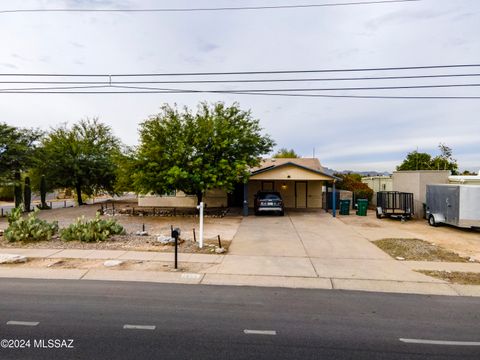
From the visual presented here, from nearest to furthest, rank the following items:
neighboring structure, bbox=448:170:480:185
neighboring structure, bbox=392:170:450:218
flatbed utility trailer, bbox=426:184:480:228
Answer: flatbed utility trailer, bbox=426:184:480:228 < neighboring structure, bbox=448:170:480:185 < neighboring structure, bbox=392:170:450:218

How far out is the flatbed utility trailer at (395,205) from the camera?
60.3ft

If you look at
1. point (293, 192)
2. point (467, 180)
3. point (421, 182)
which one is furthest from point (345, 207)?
point (467, 180)

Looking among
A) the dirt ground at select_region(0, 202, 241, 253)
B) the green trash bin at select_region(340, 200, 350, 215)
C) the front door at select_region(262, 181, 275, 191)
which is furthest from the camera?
the front door at select_region(262, 181, 275, 191)

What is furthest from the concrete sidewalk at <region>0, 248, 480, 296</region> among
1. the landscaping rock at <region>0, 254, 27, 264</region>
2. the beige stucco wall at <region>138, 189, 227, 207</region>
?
the beige stucco wall at <region>138, 189, 227, 207</region>

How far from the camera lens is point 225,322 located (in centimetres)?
501

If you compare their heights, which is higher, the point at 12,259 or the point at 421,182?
the point at 421,182

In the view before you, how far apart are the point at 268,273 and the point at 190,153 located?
11.1 meters

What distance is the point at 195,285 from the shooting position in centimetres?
694

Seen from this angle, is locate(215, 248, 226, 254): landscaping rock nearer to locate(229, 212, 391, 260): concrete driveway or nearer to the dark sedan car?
locate(229, 212, 391, 260): concrete driveway

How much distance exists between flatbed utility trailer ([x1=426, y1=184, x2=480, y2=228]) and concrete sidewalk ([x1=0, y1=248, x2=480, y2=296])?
677 centimetres

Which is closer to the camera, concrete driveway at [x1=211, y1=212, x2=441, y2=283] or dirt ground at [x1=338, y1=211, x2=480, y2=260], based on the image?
concrete driveway at [x1=211, y1=212, x2=441, y2=283]

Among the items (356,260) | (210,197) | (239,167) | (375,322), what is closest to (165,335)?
(375,322)

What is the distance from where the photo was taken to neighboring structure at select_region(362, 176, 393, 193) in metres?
23.7

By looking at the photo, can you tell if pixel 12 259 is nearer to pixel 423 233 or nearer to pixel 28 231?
pixel 28 231
